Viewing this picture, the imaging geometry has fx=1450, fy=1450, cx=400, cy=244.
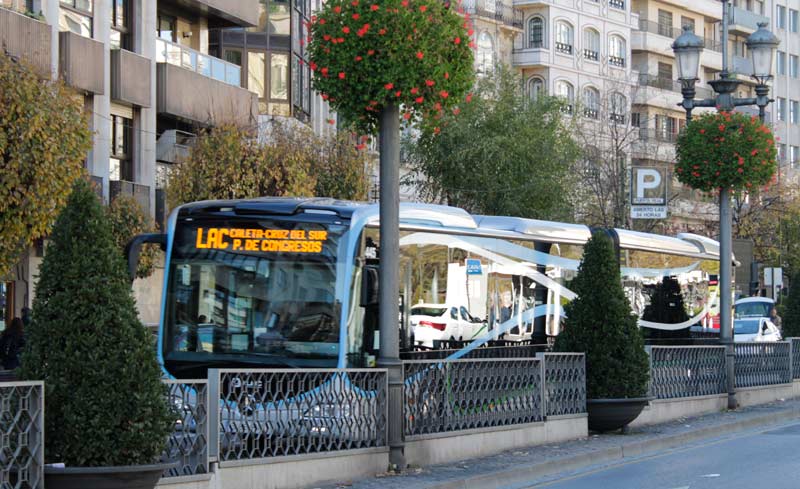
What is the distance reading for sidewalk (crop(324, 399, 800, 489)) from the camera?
13641mm

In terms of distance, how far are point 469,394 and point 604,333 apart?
3.61 meters

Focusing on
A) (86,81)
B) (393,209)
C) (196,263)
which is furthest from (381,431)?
(86,81)

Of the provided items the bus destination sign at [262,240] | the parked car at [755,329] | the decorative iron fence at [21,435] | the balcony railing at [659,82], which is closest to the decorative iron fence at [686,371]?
the bus destination sign at [262,240]

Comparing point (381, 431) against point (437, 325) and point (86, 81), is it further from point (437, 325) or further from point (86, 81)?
point (86, 81)

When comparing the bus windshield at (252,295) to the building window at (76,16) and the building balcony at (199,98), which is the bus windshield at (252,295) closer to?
the building window at (76,16)

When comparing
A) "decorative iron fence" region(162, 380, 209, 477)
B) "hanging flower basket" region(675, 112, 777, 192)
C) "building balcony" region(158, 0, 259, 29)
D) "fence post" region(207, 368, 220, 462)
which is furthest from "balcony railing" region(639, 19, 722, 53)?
"decorative iron fence" region(162, 380, 209, 477)

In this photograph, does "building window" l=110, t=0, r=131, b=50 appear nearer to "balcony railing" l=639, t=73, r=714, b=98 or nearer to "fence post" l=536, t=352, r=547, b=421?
"fence post" l=536, t=352, r=547, b=421

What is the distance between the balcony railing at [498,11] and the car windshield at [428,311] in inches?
1831

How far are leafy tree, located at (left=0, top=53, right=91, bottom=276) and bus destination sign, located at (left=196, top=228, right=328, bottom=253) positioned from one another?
323 inches

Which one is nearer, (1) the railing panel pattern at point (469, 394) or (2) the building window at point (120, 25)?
(1) the railing panel pattern at point (469, 394)

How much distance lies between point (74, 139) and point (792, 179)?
56586 millimetres

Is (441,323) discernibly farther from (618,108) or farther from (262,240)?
(618,108)

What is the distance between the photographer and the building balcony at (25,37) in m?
28.8

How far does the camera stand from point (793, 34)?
9112cm
